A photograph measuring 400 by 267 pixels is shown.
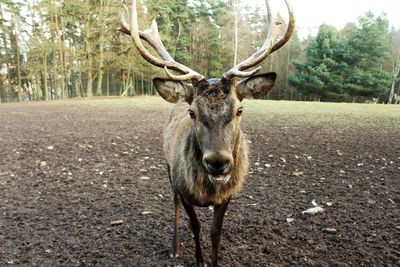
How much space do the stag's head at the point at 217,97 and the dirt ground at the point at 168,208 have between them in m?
1.47

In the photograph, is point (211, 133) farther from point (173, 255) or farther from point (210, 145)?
point (173, 255)

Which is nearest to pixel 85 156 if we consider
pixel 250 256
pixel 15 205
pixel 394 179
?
pixel 15 205

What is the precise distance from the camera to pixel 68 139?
9164 mm

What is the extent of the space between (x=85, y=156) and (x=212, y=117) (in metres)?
5.45

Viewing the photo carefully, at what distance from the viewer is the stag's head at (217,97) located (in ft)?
8.85

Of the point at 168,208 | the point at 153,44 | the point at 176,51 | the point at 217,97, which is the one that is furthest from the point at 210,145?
the point at 176,51

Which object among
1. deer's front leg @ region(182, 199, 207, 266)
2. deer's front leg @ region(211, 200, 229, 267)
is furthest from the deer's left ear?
deer's front leg @ region(182, 199, 207, 266)

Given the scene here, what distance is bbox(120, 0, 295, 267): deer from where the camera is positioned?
9.11ft

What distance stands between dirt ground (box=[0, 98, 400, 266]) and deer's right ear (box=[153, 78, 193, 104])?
1.83 m

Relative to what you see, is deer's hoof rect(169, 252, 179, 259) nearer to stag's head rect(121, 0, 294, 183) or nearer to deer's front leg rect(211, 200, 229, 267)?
deer's front leg rect(211, 200, 229, 267)

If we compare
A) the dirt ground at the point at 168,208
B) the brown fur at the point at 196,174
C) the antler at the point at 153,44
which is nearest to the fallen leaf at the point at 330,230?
the dirt ground at the point at 168,208

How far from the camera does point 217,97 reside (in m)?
2.91

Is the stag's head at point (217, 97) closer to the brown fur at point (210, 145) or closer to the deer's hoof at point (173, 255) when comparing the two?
the brown fur at point (210, 145)

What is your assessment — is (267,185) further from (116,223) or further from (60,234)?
(60,234)
